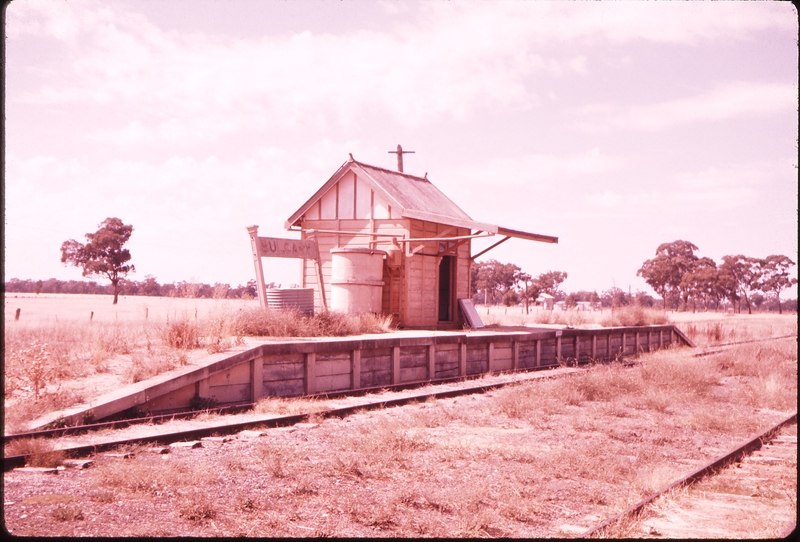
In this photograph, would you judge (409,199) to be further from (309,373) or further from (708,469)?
(708,469)

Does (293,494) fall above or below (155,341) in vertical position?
below

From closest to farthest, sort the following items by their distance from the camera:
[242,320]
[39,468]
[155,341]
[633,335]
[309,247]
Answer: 1. [39,468]
2. [155,341]
3. [242,320]
4. [309,247]
5. [633,335]

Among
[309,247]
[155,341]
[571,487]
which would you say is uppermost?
[309,247]

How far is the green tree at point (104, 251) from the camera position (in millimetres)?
58872

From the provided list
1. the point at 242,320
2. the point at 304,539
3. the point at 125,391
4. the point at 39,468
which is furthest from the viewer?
the point at 242,320

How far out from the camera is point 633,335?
938 inches

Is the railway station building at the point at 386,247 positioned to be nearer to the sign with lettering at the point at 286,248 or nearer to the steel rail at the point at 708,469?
the sign with lettering at the point at 286,248

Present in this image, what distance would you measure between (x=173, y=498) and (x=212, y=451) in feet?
5.92

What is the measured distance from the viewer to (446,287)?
22.9 m

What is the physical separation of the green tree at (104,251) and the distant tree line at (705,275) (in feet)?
203

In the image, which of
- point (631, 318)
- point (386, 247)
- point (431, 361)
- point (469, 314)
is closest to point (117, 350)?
point (431, 361)

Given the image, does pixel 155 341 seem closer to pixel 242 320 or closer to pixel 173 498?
pixel 242 320

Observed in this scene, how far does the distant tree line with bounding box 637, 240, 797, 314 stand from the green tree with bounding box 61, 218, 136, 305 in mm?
61731

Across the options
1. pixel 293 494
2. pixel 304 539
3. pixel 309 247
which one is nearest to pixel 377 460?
pixel 293 494
